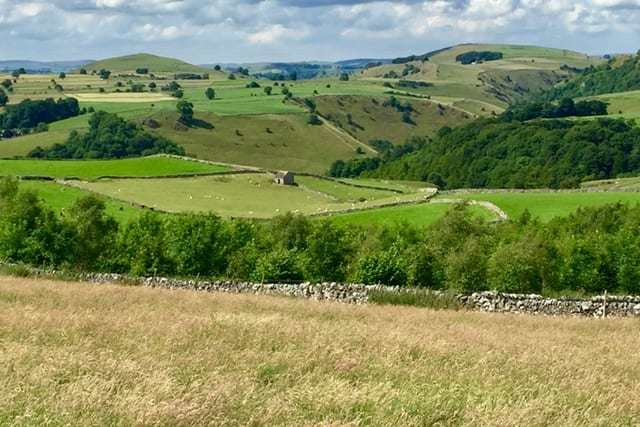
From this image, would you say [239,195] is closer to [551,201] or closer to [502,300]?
[551,201]

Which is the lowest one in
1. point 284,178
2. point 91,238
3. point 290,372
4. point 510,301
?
point 284,178

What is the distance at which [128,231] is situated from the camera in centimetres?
4647

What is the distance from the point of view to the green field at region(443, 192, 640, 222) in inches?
3027

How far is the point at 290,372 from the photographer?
10.6 m

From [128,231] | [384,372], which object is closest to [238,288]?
[128,231]

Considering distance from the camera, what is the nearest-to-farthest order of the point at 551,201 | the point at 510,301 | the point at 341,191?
the point at 510,301 → the point at 551,201 → the point at 341,191

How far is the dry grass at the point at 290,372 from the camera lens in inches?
327

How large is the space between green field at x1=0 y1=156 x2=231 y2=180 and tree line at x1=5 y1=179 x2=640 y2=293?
192 feet

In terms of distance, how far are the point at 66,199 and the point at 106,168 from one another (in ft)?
94.8

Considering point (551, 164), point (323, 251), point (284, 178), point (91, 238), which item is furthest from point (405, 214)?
point (551, 164)

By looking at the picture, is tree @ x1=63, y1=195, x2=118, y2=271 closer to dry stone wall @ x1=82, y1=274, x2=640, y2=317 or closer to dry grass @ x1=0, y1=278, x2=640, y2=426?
dry stone wall @ x1=82, y1=274, x2=640, y2=317

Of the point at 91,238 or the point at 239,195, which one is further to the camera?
the point at 239,195

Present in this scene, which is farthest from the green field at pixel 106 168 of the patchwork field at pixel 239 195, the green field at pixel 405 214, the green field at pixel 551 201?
the green field at pixel 551 201

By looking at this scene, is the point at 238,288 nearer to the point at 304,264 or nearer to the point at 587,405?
the point at 304,264
